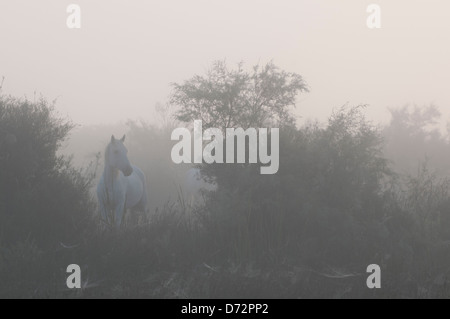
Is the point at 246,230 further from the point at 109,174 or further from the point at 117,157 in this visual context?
the point at 109,174

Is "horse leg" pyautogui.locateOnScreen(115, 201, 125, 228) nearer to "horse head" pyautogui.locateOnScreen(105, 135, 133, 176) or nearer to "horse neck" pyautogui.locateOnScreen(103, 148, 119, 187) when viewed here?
"horse neck" pyautogui.locateOnScreen(103, 148, 119, 187)

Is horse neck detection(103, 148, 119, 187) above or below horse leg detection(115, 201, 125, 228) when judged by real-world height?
above

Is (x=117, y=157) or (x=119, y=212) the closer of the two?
(x=117, y=157)

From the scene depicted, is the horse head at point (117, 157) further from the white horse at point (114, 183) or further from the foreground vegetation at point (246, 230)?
the foreground vegetation at point (246, 230)

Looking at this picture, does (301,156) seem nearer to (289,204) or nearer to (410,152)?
(289,204)

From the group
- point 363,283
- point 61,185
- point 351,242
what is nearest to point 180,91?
point 61,185

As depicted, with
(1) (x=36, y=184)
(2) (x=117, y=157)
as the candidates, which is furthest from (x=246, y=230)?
(1) (x=36, y=184)

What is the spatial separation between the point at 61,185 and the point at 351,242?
5690 mm

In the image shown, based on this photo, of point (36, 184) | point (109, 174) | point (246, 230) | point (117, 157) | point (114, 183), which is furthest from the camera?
point (114, 183)

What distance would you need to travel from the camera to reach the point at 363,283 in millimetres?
7641

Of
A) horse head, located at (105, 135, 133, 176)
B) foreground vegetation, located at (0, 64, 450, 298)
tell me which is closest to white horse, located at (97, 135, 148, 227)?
horse head, located at (105, 135, 133, 176)

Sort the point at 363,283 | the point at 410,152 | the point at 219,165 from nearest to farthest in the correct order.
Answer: the point at 363,283 < the point at 219,165 < the point at 410,152

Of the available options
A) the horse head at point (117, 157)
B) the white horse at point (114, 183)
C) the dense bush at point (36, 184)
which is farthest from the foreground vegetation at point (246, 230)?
the horse head at point (117, 157)

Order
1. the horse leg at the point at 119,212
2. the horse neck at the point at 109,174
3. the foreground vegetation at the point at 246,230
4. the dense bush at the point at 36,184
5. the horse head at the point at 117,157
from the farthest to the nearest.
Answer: the horse leg at the point at 119,212 < the horse neck at the point at 109,174 < the horse head at the point at 117,157 < the dense bush at the point at 36,184 < the foreground vegetation at the point at 246,230
